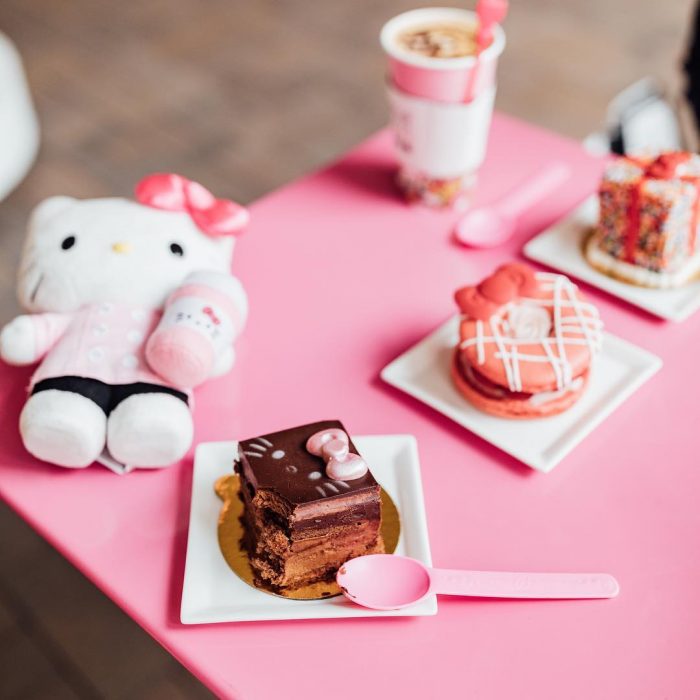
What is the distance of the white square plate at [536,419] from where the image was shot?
3.01ft

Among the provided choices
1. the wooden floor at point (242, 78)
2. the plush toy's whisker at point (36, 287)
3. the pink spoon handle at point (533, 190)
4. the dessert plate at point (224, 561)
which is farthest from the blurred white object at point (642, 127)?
the plush toy's whisker at point (36, 287)

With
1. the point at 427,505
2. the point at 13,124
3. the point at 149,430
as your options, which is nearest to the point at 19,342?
the point at 149,430

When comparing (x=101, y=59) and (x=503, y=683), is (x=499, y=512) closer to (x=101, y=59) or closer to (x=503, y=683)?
(x=503, y=683)

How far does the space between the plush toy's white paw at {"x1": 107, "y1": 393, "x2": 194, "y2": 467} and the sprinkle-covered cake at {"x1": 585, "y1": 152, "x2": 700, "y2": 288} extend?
2.00ft

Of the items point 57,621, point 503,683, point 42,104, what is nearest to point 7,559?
point 57,621

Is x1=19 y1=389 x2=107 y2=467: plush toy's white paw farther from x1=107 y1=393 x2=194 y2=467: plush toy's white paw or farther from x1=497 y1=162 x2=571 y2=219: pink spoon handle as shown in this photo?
x1=497 y1=162 x2=571 y2=219: pink spoon handle

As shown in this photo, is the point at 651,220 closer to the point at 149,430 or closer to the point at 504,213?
the point at 504,213

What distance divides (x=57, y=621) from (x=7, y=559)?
6.7 inches

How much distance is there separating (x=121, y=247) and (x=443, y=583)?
1.72 feet

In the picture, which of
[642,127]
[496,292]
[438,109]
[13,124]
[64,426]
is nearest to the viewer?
[64,426]

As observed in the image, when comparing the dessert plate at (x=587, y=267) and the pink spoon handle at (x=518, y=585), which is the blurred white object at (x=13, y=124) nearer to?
the dessert plate at (x=587, y=267)

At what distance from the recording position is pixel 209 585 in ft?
2.60

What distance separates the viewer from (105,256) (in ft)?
3.17

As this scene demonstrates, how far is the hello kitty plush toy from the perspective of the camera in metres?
0.87
